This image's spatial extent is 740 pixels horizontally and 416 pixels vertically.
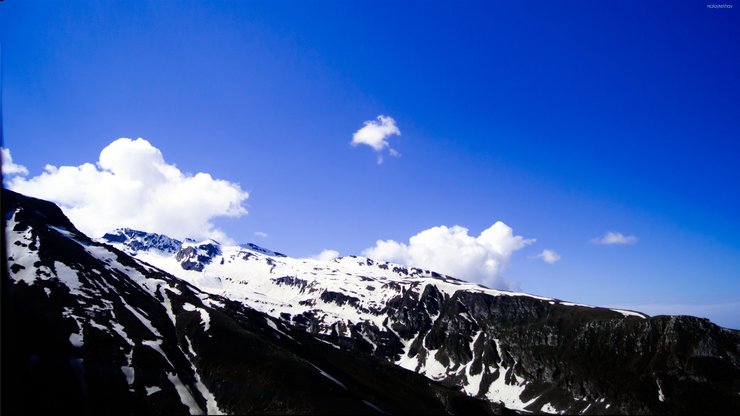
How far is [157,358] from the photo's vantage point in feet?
414

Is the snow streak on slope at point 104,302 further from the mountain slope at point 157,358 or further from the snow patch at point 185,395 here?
the mountain slope at point 157,358

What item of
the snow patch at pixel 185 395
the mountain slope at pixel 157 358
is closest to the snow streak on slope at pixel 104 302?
the snow patch at pixel 185 395

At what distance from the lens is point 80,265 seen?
577ft

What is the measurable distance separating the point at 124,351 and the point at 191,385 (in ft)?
74.2

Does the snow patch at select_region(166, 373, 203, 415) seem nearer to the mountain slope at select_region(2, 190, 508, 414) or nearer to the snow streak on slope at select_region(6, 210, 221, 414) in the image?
the snow streak on slope at select_region(6, 210, 221, 414)

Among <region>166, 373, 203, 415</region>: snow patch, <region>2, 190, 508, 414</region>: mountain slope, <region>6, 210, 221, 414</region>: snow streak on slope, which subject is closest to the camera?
<region>2, 190, 508, 414</region>: mountain slope

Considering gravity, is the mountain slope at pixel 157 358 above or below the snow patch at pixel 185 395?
above

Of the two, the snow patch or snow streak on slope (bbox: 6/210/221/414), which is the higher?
snow streak on slope (bbox: 6/210/221/414)

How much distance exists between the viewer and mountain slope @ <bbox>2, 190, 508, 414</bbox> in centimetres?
10112

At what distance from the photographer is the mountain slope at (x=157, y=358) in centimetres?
10112

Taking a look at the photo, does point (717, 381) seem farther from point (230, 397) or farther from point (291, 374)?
point (230, 397)

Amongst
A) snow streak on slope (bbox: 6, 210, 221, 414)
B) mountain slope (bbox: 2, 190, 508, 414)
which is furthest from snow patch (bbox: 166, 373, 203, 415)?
mountain slope (bbox: 2, 190, 508, 414)

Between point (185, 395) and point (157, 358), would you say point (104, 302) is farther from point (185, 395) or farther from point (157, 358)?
point (185, 395)

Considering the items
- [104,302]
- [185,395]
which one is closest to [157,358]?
[185,395]
